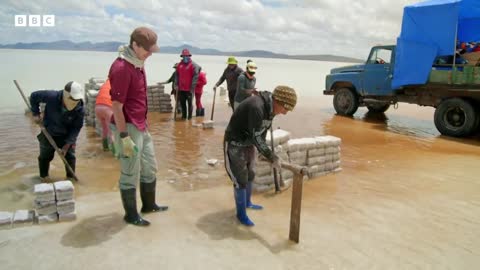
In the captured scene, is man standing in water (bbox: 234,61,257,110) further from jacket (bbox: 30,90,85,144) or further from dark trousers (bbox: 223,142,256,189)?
dark trousers (bbox: 223,142,256,189)

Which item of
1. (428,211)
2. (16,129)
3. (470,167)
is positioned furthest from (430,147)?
(16,129)

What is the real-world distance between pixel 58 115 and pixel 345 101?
9373mm

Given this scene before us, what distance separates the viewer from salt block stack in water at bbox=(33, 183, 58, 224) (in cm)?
347

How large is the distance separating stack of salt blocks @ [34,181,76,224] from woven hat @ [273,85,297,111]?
215 cm

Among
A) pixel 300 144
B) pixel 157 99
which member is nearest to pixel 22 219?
pixel 300 144

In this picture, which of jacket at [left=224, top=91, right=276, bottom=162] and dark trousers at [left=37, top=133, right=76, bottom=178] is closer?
jacket at [left=224, top=91, right=276, bottom=162]

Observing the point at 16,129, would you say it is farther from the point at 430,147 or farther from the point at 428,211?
the point at 430,147

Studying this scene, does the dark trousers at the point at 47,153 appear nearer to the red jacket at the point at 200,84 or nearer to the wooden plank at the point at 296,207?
the wooden plank at the point at 296,207

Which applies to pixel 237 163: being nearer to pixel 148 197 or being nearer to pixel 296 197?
pixel 296 197

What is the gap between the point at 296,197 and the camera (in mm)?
3311

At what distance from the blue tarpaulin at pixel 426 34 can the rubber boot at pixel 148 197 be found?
26.0 ft

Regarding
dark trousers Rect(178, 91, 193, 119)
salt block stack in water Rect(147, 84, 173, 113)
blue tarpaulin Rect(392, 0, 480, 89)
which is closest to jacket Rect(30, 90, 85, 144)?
dark trousers Rect(178, 91, 193, 119)

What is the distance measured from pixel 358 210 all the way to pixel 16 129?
776cm

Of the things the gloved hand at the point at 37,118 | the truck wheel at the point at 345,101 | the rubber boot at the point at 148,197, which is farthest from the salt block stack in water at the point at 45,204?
the truck wheel at the point at 345,101
